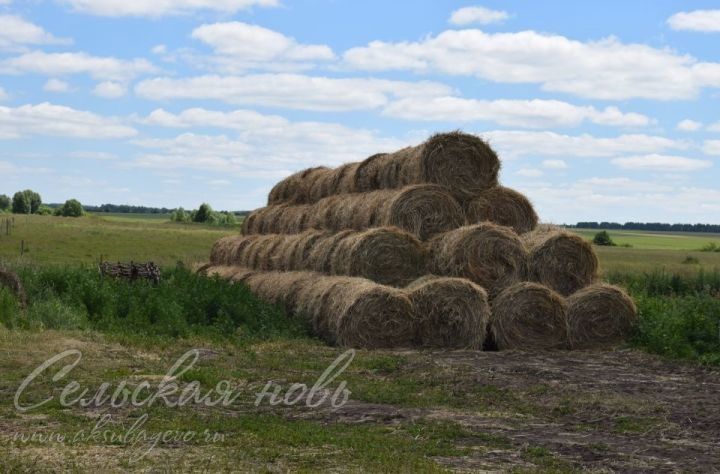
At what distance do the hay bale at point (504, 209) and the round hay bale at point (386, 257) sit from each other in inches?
62.9

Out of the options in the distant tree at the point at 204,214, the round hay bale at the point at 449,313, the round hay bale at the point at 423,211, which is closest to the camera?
the round hay bale at the point at 449,313

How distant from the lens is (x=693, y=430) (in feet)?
31.4

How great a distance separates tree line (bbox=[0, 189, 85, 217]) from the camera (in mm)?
100088

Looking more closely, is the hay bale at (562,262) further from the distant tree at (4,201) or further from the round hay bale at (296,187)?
the distant tree at (4,201)

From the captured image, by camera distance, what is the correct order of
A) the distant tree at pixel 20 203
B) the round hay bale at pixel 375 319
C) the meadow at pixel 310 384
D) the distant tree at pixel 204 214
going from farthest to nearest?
the distant tree at pixel 20 203 < the distant tree at pixel 204 214 < the round hay bale at pixel 375 319 < the meadow at pixel 310 384

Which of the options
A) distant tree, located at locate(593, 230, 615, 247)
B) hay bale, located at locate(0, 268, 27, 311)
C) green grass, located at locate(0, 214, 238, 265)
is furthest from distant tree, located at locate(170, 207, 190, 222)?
hay bale, located at locate(0, 268, 27, 311)

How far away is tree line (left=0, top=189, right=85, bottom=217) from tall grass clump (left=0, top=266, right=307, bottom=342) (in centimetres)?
8274

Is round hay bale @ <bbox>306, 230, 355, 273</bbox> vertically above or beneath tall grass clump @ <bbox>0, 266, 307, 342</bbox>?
above

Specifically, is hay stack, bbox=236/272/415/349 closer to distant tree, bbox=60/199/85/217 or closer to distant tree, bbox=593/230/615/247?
distant tree, bbox=593/230/615/247

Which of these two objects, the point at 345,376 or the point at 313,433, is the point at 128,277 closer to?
the point at 345,376

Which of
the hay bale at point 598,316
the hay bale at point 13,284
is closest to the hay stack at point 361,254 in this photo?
the hay bale at point 598,316

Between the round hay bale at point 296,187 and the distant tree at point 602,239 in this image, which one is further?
the distant tree at point 602,239

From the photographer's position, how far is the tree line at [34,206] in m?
100

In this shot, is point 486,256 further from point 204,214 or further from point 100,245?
point 204,214
